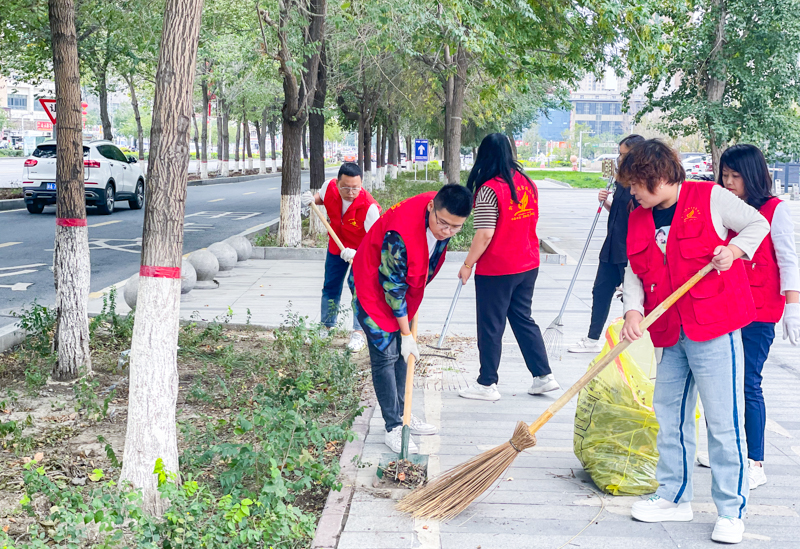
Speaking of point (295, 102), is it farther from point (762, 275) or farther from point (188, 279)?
point (762, 275)

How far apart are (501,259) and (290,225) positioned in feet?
27.9

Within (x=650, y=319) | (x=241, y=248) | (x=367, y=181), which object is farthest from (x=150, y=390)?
(x=367, y=181)

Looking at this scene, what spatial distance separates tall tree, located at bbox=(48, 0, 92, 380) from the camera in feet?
18.0

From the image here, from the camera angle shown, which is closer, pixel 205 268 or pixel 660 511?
pixel 660 511

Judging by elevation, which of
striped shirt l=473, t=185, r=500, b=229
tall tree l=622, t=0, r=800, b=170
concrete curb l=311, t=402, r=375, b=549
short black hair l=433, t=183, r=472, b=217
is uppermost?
tall tree l=622, t=0, r=800, b=170

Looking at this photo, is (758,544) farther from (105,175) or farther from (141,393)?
(105,175)

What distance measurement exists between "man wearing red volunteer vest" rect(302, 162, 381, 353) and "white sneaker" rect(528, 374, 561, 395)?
1.59 m

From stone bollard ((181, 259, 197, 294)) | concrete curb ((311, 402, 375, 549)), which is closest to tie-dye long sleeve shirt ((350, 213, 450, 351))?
concrete curb ((311, 402, 375, 549))

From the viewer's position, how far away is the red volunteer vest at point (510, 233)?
5074 mm

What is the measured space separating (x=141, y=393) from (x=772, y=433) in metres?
3.60

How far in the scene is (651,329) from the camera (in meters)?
3.60

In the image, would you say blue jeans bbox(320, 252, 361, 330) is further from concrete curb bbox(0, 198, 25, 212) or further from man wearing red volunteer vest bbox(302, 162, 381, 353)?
concrete curb bbox(0, 198, 25, 212)

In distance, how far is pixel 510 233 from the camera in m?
5.16

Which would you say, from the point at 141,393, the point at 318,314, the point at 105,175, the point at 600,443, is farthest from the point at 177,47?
A: the point at 105,175
